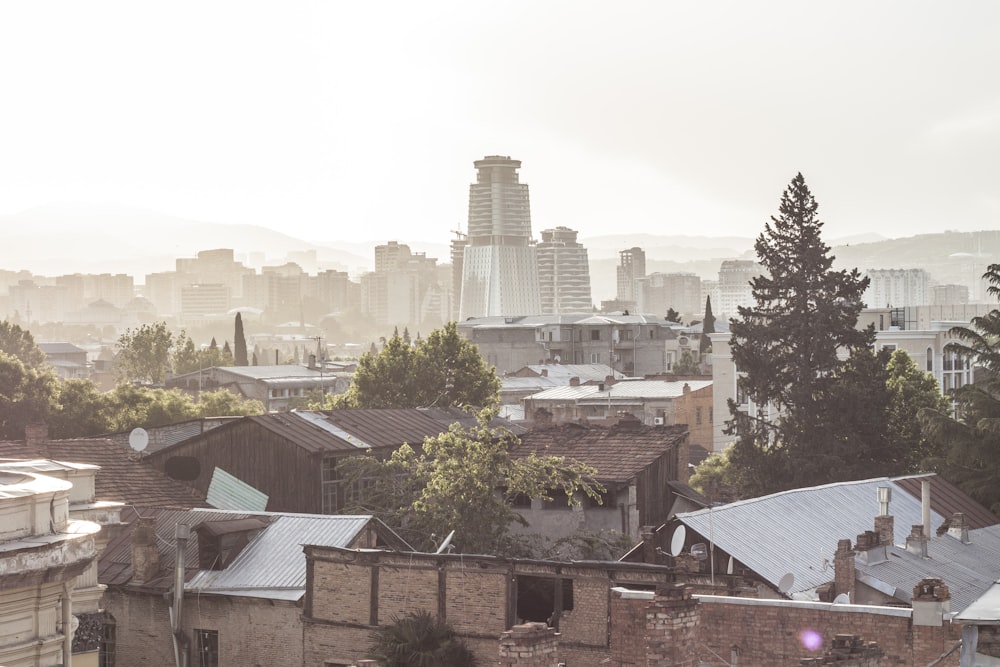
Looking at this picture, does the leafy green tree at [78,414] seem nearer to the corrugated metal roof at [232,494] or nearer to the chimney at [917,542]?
the corrugated metal roof at [232,494]

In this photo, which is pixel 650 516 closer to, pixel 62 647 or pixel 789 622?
pixel 789 622

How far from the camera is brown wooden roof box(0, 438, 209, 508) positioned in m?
38.2

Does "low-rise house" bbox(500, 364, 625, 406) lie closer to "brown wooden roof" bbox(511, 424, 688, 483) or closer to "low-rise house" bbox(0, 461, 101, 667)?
"brown wooden roof" bbox(511, 424, 688, 483)

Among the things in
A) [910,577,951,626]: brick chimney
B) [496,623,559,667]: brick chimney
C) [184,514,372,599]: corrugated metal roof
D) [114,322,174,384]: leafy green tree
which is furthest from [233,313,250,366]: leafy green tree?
[496,623,559,667]: brick chimney

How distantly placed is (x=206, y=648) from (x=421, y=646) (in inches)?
228

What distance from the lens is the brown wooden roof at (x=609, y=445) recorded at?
132ft

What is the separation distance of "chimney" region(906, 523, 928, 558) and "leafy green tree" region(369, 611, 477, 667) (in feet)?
34.8

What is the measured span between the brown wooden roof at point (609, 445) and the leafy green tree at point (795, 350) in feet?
33.2

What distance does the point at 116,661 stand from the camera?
103ft

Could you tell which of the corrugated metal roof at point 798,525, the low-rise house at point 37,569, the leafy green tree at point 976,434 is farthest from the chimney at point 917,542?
the low-rise house at point 37,569

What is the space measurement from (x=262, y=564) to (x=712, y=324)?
405 ft

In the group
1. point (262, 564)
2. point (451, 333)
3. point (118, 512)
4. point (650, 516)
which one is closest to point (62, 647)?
point (262, 564)

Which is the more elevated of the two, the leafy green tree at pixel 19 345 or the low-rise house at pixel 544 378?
the leafy green tree at pixel 19 345

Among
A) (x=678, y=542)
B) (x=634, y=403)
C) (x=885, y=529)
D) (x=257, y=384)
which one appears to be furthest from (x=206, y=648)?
(x=257, y=384)
